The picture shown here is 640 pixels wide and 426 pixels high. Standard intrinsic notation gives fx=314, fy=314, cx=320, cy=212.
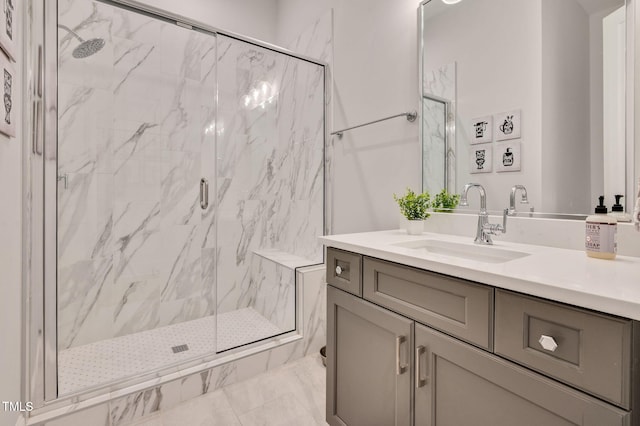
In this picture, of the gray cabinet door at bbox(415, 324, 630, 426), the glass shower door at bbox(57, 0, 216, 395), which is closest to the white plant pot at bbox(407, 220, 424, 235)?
the gray cabinet door at bbox(415, 324, 630, 426)

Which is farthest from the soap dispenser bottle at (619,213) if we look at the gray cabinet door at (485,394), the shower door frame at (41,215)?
the shower door frame at (41,215)

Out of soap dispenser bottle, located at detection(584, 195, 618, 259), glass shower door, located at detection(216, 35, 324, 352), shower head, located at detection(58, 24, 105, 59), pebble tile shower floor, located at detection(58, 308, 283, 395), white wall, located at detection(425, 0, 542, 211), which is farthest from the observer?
glass shower door, located at detection(216, 35, 324, 352)

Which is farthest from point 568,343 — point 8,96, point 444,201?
point 8,96

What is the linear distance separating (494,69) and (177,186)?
86.1 inches

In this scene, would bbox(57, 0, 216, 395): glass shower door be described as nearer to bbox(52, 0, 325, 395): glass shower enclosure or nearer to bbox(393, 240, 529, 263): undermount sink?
bbox(52, 0, 325, 395): glass shower enclosure

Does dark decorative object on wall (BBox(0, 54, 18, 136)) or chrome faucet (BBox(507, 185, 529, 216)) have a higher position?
dark decorative object on wall (BBox(0, 54, 18, 136))

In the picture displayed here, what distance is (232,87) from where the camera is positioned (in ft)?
8.40

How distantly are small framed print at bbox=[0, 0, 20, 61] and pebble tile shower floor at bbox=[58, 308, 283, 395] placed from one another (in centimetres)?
141

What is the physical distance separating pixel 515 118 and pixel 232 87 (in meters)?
2.08

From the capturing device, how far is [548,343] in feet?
2.20

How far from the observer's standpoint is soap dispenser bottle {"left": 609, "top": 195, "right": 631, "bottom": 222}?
0.99 m

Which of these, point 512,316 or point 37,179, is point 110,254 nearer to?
point 37,179

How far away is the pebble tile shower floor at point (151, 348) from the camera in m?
1.65

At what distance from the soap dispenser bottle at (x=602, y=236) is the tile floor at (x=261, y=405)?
1313mm
